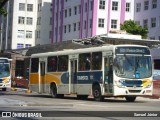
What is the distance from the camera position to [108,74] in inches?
1006

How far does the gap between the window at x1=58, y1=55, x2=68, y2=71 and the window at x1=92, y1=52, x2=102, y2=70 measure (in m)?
3.11

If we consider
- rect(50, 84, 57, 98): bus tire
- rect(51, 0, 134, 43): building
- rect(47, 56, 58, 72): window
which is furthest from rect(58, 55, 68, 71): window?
rect(51, 0, 134, 43): building

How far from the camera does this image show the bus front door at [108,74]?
2538cm

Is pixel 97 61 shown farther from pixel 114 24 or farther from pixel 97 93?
pixel 114 24

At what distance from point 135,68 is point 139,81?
27.9 inches

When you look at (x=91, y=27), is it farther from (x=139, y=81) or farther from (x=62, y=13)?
(x=139, y=81)

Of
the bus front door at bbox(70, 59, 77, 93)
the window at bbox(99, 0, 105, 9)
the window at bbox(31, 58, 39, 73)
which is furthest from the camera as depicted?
the window at bbox(99, 0, 105, 9)

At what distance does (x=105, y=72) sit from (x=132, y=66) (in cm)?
147

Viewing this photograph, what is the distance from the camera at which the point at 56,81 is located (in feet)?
101

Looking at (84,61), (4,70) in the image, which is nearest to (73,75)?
(84,61)

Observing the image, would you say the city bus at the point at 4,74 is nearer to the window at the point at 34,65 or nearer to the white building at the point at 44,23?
the window at the point at 34,65

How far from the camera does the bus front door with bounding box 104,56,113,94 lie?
25375mm

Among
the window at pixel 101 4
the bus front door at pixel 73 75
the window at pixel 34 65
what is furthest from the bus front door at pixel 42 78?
the window at pixel 101 4

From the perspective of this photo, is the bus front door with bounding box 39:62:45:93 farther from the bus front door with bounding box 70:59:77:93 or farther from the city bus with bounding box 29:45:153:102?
the bus front door with bounding box 70:59:77:93
